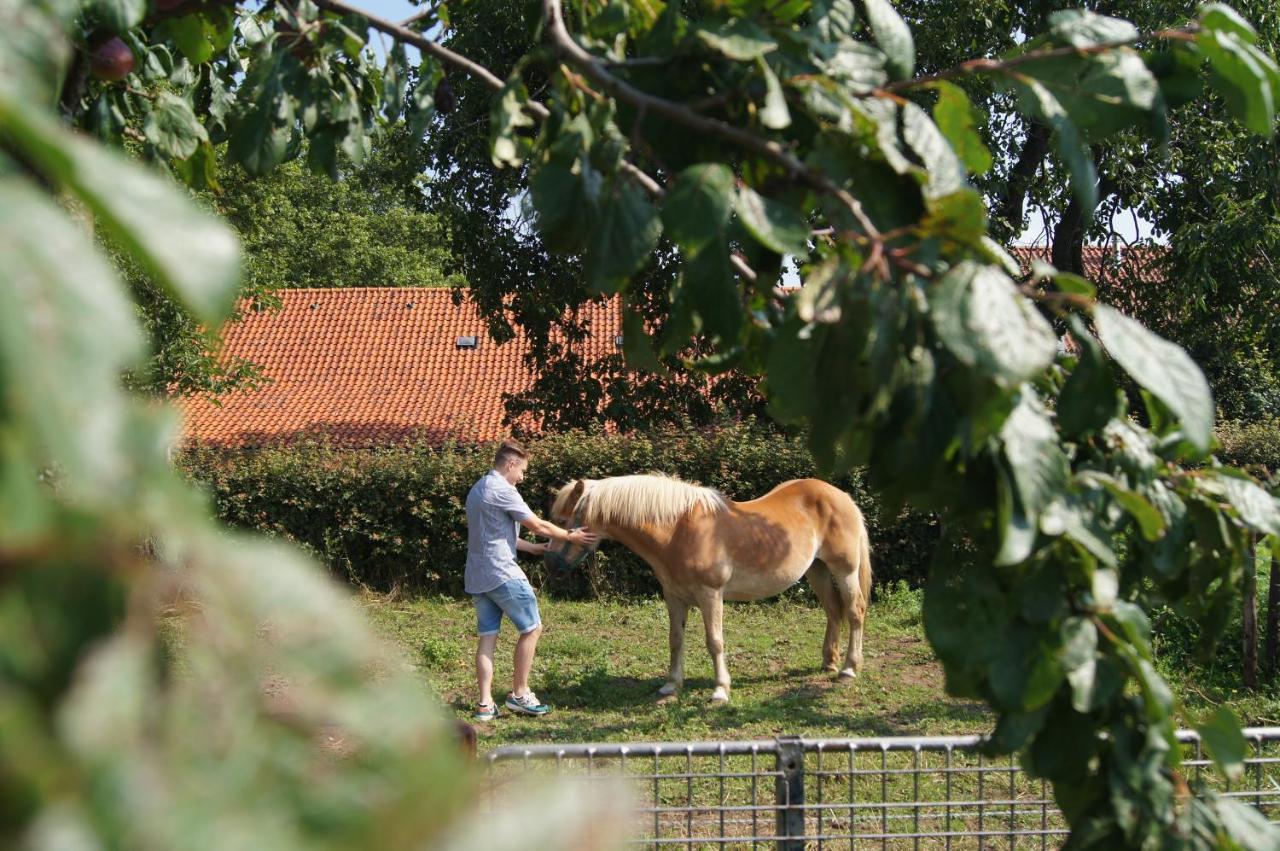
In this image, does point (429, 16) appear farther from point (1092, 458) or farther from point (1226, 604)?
point (1226, 604)

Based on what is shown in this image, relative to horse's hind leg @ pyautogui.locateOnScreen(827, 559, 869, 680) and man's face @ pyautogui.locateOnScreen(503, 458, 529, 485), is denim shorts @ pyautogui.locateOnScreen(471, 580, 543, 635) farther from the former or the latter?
horse's hind leg @ pyautogui.locateOnScreen(827, 559, 869, 680)

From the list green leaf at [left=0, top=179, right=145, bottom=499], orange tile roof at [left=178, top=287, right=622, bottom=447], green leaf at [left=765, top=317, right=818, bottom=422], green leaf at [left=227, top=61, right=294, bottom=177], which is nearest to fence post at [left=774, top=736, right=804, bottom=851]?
green leaf at [left=765, top=317, right=818, bottom=422]

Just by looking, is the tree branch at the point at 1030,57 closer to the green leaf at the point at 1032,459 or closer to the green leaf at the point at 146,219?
the green leaf at the point at 1032,459

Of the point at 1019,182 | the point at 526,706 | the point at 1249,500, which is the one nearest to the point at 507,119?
the point at 1249,500

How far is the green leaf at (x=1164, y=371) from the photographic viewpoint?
1.26 meters

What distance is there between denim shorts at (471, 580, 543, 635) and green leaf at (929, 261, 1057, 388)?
23.3 ft

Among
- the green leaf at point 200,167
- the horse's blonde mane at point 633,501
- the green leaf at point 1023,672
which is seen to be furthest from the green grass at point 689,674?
the green leaf at point 1023,672

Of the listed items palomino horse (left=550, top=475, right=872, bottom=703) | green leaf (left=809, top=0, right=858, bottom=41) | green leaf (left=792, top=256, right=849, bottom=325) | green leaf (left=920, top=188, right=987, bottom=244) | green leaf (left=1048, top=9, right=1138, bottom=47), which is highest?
green leaf (left=809, top=0, right=858, bottom=41)

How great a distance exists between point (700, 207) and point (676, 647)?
7689 mm

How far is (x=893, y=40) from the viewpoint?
5.36 ft

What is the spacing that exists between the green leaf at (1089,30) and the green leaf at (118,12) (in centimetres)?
140

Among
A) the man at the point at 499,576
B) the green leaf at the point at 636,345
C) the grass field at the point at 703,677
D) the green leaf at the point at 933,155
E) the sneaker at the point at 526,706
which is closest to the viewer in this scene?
the green leaf at the point at 933,155

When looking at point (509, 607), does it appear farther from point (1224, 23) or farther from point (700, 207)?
point (1224, 23)

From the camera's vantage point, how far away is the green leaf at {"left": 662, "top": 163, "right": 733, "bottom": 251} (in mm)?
1369
